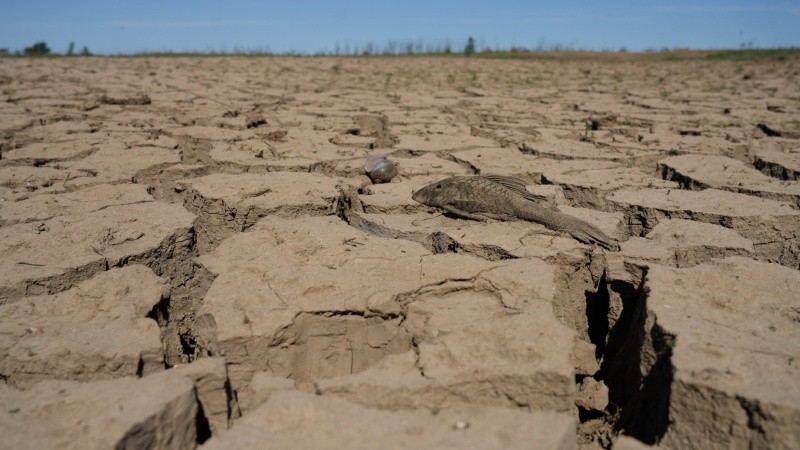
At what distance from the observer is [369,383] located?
145 centimetres

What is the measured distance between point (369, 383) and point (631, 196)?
200 centimetres

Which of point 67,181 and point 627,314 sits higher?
point 67,181

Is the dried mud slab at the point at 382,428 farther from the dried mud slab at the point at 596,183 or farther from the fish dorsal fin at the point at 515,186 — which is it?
the dried mud slab at the point at 596,183

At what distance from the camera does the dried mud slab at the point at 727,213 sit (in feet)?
8.28

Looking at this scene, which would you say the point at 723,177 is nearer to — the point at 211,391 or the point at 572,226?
the point at 572,226

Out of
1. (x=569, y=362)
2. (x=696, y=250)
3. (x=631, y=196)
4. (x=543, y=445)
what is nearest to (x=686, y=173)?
(x=631, y=196)

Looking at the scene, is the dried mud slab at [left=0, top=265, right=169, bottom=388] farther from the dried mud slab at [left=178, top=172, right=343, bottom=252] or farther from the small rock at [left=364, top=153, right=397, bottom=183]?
the small rock at [left=364, top=153, right=397, bottom=183]

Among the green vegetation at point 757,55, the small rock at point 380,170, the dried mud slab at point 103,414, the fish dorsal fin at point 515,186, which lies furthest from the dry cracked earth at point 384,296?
the green vegetation at point 757,55

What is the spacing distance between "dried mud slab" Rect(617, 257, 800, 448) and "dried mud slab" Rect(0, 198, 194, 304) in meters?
1.75

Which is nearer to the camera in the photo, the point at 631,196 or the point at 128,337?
the point at 128,337

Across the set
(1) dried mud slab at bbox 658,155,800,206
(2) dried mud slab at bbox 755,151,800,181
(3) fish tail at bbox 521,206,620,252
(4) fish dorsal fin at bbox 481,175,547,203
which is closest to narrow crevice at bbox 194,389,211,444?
(3) fish tail at bbox 521,206,620,252

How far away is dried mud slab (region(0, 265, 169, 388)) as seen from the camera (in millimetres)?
1521

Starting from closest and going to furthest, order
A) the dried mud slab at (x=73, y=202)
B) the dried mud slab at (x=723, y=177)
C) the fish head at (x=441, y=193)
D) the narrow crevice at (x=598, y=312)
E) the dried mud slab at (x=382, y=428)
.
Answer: the dried mud slab at (x=382, y=428) < the narrow crevice at (x=598, y=312) < the dried mud slab at (x=73, y=202) < the fish head at (x=441, y=193) < the dried mud slab at (x=723, y=177)

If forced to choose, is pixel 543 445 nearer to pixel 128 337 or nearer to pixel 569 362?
pixel 569 362
